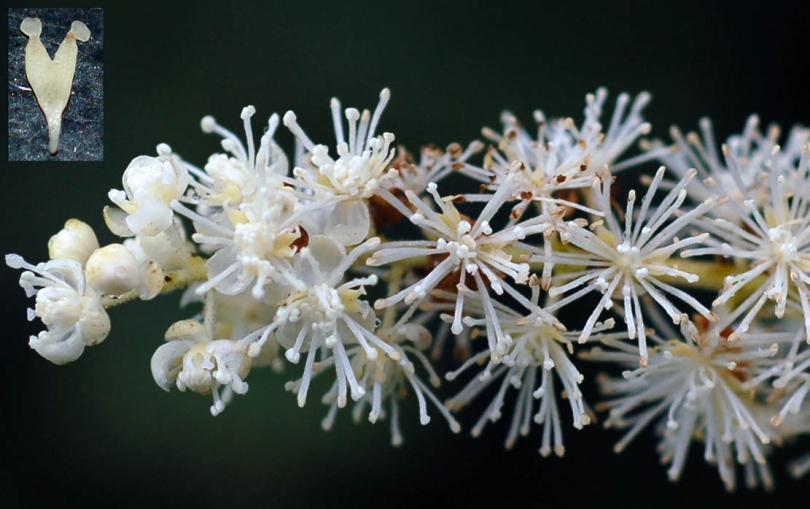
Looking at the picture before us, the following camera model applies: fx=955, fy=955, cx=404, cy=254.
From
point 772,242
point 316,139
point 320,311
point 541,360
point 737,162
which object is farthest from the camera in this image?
point 316,139

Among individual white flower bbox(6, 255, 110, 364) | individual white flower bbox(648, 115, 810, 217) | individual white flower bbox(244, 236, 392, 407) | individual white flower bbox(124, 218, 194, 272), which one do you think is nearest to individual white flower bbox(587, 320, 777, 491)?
individual white flower bbox(648, 115, 810, 217)

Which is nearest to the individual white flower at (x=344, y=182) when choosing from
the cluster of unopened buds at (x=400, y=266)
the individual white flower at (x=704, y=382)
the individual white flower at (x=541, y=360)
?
the cluster of unopened buds at (x=400, y=266)

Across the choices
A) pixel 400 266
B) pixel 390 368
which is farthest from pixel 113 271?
pixel 390 368

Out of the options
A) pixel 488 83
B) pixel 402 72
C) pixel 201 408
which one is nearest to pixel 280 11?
pixel 402 72

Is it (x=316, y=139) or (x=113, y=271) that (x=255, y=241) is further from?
(x=316, y=139)

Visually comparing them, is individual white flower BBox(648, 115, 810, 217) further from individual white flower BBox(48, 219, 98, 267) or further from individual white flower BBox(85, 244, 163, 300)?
individual white flower BBox(48, 219, 98, 267)

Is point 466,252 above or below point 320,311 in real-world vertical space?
above

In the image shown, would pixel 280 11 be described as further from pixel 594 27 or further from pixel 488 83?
pixel 594 27
